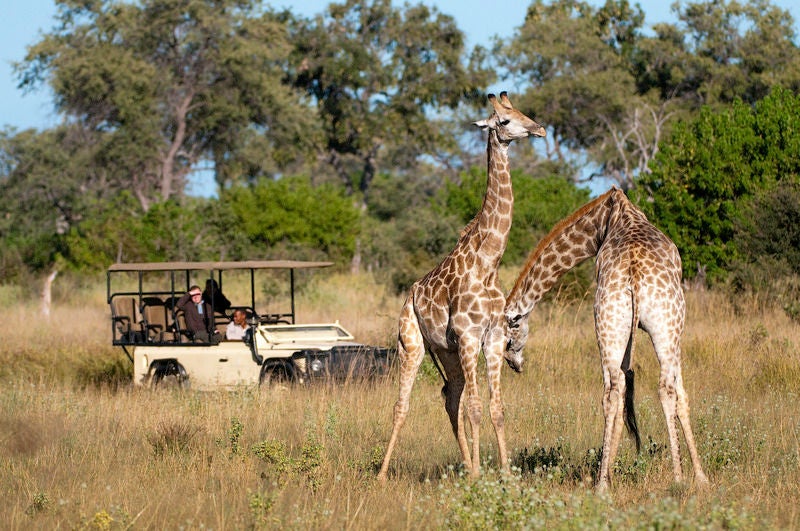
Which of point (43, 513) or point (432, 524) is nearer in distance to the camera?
point (432, 524)

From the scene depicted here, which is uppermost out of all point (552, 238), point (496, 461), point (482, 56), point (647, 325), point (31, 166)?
point (482, 56)

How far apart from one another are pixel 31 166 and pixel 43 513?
3058cm

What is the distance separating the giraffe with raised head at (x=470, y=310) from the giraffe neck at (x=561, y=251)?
42cm

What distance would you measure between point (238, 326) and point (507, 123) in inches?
295

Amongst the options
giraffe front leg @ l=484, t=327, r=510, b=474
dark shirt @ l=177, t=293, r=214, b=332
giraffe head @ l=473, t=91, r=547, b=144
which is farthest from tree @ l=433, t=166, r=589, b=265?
giraffe head @ l=473, t=91, r=547, b=144

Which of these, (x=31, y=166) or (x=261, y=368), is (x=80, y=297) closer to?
(x=31, y=166)

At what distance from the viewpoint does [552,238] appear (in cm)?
830

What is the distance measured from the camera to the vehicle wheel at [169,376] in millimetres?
13391

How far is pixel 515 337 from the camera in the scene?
8359 mm

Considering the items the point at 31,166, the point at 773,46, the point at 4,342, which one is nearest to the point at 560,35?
the point at 773,46

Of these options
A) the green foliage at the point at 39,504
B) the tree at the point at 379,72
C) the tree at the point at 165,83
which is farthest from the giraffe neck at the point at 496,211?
the tree at the point at 379,72

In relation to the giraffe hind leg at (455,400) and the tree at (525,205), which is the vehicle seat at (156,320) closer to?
the giraffe hind leg at (455,400)

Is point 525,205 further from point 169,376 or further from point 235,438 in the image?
point 235,438

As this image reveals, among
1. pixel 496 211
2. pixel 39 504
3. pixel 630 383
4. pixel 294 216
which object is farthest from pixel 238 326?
pixel 294 216
